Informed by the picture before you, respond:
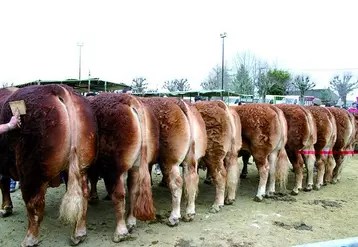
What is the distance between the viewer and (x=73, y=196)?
12.0ft

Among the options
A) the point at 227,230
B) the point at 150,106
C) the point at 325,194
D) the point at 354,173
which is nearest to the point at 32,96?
the point at 150,106

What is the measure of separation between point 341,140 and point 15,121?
688cm

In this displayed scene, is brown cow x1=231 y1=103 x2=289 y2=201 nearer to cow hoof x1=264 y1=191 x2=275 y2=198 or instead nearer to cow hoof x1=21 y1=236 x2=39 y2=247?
cow hoof x1=264 y1=191 x2=275 y2=198

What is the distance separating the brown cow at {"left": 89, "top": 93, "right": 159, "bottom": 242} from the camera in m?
4.01

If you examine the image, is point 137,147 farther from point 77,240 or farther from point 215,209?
point 215,209

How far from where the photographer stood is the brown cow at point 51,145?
11.8 feet

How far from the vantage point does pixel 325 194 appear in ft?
21.6

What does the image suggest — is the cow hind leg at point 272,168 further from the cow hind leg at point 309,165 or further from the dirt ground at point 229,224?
the cow hind leg at point 309,165

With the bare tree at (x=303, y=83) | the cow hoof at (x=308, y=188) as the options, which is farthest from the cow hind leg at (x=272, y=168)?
the bare tree at (x=303, y=83)

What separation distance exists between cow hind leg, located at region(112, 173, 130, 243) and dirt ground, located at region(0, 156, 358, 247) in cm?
9

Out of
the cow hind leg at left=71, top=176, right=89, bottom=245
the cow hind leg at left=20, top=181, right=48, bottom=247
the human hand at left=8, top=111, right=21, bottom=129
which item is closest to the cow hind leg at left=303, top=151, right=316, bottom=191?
the cow hind leg at left=71, top=176, right=89, bottom=245

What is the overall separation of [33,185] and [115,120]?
3.89 ft

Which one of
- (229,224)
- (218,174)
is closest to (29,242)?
(229,224)

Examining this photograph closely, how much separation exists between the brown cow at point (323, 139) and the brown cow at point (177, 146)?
11.2 ft
